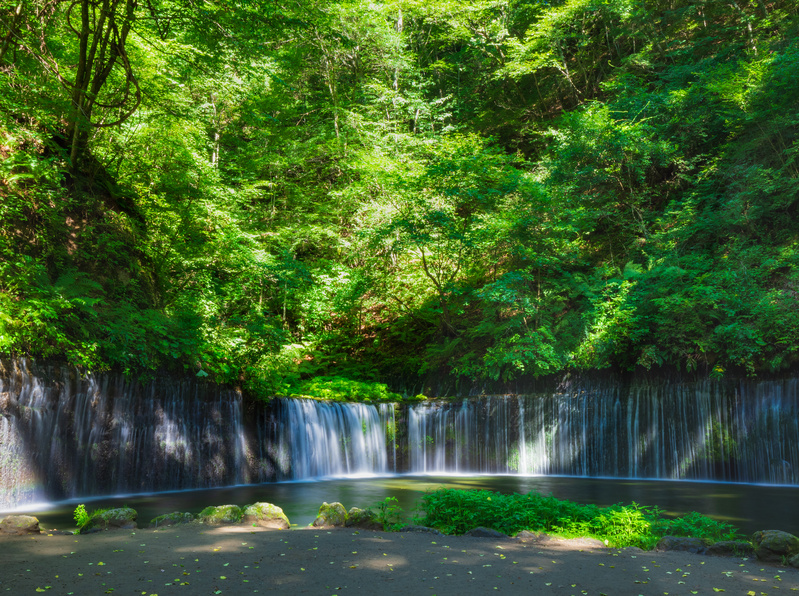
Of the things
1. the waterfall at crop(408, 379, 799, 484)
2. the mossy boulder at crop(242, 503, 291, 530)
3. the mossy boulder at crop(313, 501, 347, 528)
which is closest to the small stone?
the mossy boulder at crop(313, 501, 347, 528)

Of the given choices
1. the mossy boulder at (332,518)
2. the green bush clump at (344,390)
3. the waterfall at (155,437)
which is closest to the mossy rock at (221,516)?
the mossy boulder at (332,518)

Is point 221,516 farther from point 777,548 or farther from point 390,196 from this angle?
point 390,196

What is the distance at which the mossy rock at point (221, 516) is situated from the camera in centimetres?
580

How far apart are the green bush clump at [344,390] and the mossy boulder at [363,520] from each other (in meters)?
8.24

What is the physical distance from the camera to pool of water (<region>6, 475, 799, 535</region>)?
7617 millimetres

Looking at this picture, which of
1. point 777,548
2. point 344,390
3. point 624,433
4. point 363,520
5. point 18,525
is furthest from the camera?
point 344,390

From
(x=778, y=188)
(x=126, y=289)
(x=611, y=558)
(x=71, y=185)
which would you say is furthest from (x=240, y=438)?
(x=778, y=188)

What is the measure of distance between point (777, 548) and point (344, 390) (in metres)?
11.4

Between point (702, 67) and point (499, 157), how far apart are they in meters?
6.74

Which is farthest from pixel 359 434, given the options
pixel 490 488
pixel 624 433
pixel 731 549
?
pixel 731 549

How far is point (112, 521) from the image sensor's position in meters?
5.64

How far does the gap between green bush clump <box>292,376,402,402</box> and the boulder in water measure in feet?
34.7

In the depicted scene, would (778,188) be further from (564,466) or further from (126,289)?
(126,289)

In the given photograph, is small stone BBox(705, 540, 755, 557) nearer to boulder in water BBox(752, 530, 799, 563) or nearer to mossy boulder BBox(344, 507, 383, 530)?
boulder in water BBox(752, 530, 799, 563)
